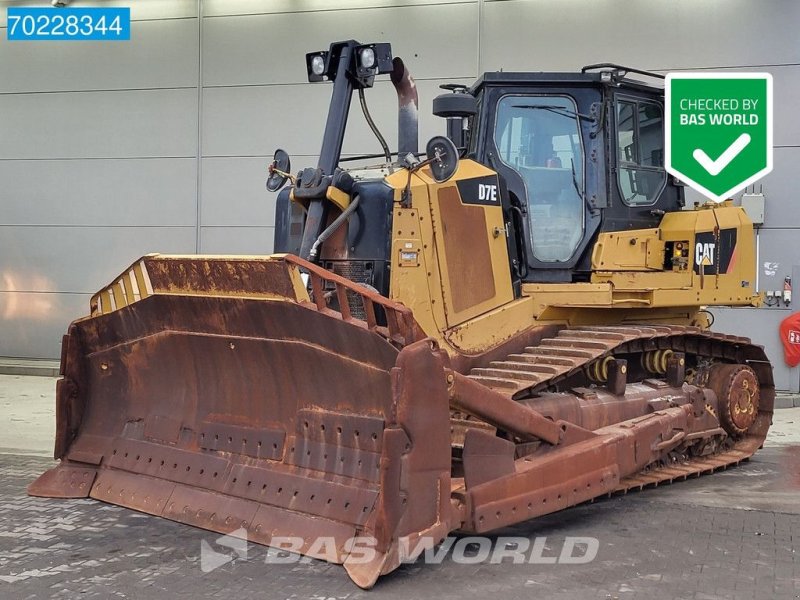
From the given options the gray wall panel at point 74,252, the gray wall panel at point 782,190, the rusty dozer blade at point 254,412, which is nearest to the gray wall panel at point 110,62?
the gray wall panel at point 74,252

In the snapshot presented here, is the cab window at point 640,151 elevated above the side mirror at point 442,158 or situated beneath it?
elevated above

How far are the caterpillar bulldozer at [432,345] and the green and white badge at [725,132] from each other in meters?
4.06

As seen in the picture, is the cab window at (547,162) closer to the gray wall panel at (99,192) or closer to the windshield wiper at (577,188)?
the windshield wiper at (577,188)

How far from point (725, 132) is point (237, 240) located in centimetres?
694

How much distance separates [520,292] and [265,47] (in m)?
8.19

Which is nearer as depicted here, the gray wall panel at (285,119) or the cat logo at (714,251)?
the cat logo at (714,251)

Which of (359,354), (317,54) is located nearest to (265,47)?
(317,54)

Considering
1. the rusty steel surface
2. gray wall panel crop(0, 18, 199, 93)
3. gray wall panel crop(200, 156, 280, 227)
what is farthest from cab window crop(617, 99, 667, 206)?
gray wall panel crop(0, 18, 199, 93)

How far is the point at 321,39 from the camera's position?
13.5 meters

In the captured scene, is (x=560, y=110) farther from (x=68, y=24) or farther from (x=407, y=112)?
(x=68, y=24)

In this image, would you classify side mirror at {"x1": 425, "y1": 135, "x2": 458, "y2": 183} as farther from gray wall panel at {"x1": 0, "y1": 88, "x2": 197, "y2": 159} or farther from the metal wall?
gray wall panel at {"x1": 0, "y1": 88, "x2": 197, "y2": 159}

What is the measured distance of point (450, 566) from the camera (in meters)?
5.13

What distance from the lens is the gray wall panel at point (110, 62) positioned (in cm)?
1410

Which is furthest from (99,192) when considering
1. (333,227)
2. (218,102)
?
(333,227)
